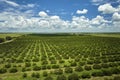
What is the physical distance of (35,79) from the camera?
719 inches

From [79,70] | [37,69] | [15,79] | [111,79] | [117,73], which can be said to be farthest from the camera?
[37,69]

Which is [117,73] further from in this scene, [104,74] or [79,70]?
[79,70]

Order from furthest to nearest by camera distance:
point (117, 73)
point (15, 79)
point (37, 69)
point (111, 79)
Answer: point (37, 69), point (117, 73), point (15, 79), point (111, 79)

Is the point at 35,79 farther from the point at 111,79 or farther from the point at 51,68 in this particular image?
the point at 111,79

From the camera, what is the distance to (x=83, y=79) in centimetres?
1827

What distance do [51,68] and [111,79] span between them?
10235mm

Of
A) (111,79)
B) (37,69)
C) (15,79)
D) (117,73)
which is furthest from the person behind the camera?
(37,69)

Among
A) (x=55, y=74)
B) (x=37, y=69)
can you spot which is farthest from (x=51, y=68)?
(x=55, y=74)

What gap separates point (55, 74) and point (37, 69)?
4242mm

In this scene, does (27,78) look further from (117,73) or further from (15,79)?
(117,73)

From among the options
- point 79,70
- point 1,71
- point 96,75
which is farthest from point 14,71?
point 96,75

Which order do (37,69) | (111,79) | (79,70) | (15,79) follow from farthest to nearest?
(37,69), (79,70), (15,79), (111,79)

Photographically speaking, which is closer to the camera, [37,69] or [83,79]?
[83,79]

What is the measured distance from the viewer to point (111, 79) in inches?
679
